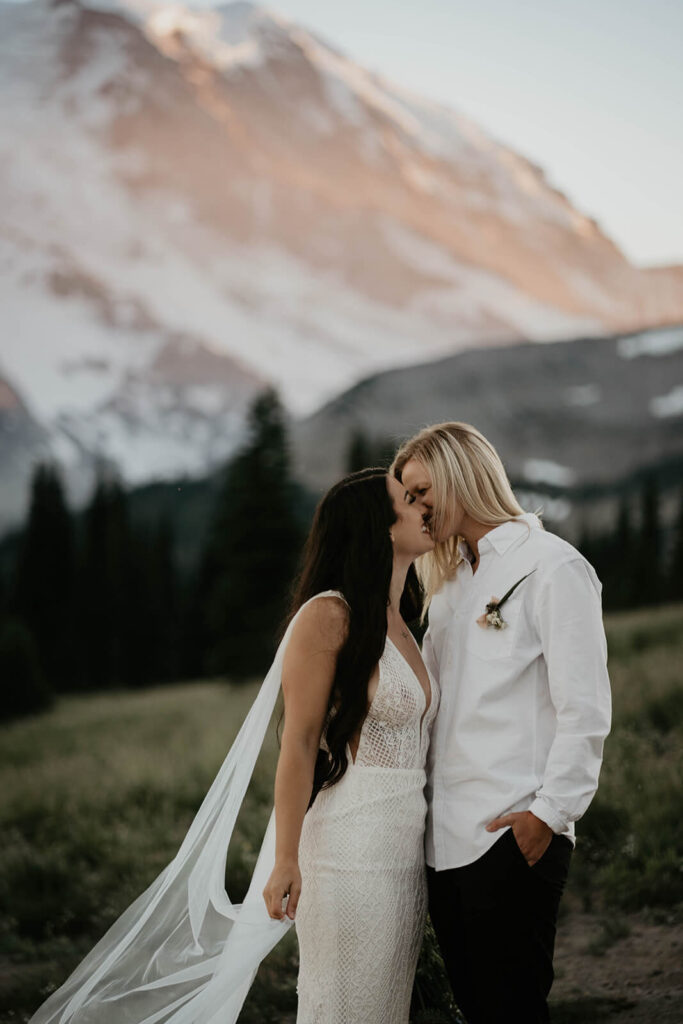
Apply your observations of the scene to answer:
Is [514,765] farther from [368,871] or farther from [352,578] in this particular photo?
[352,578]

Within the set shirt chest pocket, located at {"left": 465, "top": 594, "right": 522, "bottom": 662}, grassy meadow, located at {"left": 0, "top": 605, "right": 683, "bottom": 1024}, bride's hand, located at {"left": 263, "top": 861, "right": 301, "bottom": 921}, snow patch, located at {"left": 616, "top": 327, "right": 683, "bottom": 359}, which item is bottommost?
grassy meadow, located at {"left": 0, "top": 605, "right": 683, "bottom": 1024}

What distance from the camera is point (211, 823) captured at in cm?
319

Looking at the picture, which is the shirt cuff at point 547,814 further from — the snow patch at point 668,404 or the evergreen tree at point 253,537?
the snow patch at point 668,404

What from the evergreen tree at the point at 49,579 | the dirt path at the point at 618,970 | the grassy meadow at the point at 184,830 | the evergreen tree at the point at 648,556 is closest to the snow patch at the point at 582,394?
the evergreen tree at the point at 648,556

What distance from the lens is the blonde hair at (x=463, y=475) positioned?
124 inches

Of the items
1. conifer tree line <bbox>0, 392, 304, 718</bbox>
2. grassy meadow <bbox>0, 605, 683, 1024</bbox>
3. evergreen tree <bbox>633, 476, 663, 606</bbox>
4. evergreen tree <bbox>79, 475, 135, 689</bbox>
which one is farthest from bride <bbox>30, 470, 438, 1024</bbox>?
evergreen tree <bbox>79, 475, 135, 689</bbox>

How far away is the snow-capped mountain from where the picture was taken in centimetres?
2648

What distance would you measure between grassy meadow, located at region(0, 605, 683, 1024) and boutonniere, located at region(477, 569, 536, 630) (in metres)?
1.52

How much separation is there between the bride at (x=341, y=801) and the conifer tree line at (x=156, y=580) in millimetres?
18830

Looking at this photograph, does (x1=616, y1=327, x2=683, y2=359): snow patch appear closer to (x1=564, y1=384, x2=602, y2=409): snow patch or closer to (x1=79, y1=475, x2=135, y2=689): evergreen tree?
(x1=564, y1=384, x2=602, y2=409): snow patch

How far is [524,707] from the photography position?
2.84 meters

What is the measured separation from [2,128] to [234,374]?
10.1m

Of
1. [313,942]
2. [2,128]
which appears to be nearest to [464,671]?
[313,942]

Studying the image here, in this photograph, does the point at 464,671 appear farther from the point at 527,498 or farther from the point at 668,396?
the point at 668,396
